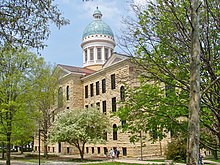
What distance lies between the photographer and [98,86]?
144ft

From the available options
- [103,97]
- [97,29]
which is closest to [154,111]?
[103,97]

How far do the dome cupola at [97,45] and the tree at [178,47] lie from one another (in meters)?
41.3

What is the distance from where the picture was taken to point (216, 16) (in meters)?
8.07

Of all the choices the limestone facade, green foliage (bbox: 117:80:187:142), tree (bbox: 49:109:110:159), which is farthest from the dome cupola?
green foliage (bbox: 117:80:187:142)

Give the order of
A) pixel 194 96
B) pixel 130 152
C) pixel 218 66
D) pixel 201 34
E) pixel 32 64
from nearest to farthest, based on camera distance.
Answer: pixel 194 96 < pixel 201 34 < pixel 218 66 < pixel 32 64 < pixel 130 152

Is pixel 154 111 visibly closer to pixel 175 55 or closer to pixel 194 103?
pixel 175 55

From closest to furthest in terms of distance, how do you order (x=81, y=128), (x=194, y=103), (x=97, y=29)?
(x=194, y=103) < (x=81, y=128) < (x=97, y=29)

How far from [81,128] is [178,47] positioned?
2444cm

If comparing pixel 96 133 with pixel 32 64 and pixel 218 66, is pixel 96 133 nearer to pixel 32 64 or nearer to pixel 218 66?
pixel 32 64

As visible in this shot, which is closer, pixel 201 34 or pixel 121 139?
pixel 201 34

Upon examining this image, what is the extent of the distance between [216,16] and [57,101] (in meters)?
36.5

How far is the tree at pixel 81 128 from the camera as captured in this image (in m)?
31.8

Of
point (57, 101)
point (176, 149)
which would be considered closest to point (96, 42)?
point (57, 101)

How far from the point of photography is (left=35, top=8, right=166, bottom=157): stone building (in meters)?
36.9
